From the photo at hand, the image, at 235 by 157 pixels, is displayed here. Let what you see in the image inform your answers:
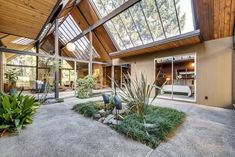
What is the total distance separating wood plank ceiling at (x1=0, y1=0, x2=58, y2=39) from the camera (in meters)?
3.45

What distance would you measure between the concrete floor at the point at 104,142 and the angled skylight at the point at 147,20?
4279 millimetres

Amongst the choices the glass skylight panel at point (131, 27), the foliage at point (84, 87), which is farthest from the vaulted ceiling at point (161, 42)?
the foliage at point (84, 87)

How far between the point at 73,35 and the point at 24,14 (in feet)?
22.8

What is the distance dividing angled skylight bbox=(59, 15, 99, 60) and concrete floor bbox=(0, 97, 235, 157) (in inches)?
326

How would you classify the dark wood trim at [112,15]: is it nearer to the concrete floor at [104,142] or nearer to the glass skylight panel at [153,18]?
the glass skylight panel at [153,18]

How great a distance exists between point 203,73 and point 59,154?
239 inches

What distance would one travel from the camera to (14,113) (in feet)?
9.71

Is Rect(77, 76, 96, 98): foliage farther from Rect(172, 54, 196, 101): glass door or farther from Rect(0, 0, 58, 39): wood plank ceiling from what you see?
Rect(172, 54, 196, 101): glass door

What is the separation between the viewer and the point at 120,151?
2129 mm

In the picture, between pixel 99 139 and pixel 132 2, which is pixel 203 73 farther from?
pixel 99 139

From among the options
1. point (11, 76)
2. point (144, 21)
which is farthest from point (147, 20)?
point (11, 76)

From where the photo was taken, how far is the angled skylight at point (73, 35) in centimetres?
971

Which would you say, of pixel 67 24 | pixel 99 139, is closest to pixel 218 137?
pixel 99 139

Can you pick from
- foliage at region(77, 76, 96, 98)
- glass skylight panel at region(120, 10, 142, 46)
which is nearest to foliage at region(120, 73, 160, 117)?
foliage at region(77, 76, 96, 98)
